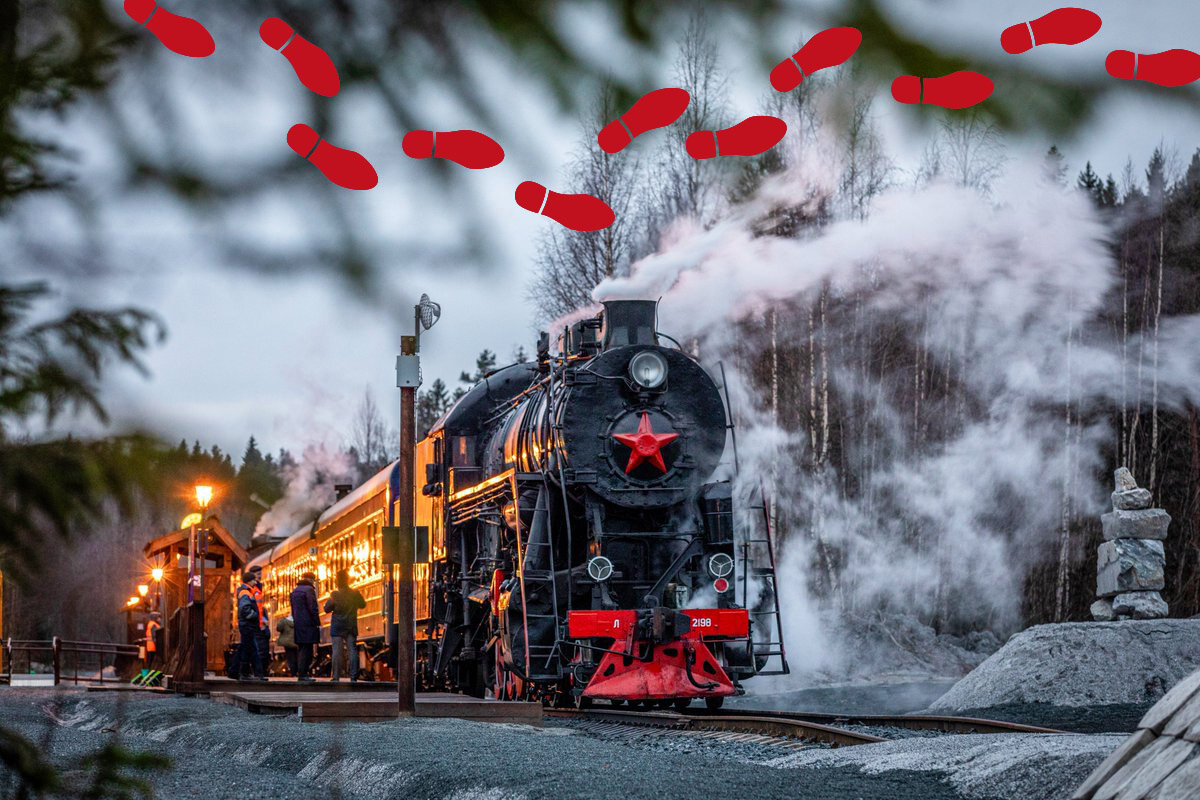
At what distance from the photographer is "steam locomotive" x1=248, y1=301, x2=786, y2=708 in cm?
1259

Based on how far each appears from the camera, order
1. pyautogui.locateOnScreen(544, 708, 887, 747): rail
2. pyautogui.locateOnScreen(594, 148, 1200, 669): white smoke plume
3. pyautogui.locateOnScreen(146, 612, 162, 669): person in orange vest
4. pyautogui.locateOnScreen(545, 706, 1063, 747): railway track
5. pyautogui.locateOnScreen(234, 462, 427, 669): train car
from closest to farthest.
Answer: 1. pyautogui.locateOnScreen(544, 708, 887, 747): rail
2. pyautogui.locateOnScreen(545, 706, 1063, 747): railway track
3. pyautogui.locateOnScreen(234, 462, 427, 669): train car
4. pyautogui.locateOnScreen(146, 612, 162, 669): person in orange vest
5. pyautogui.locateOnScreen(594, 148, 1200, 669): white smoke plume

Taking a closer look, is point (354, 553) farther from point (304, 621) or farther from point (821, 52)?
point (821, 52)

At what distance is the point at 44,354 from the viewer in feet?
5.17

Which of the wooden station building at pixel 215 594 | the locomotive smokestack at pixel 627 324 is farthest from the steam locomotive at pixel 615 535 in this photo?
the wooden station building at pixel 215 594

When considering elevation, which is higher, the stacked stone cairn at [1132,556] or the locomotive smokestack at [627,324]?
the locomotive smokestack at [627,324]

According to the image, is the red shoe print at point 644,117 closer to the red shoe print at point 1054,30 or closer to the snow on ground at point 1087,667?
the red shoe print at point 1054,30

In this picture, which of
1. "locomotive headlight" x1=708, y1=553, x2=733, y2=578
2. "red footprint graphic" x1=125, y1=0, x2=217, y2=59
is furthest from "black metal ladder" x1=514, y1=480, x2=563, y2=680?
"red footprint graphic" x1=125, y1=0, x2=217, y2=59

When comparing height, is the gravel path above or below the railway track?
above

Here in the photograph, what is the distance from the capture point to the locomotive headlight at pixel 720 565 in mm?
13070

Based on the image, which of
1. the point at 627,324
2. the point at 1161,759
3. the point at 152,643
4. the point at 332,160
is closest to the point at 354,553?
the point at 152,643

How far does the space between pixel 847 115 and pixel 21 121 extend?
40.6 inches

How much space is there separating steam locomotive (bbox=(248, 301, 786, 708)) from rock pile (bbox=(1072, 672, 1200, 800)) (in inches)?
292

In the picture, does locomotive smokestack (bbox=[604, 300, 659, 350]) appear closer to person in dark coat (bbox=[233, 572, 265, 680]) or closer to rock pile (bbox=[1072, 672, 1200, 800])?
person in dark coat (bbox=[233, 572, 265, 680])

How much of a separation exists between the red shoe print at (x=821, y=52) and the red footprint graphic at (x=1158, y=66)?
12.3 inches
